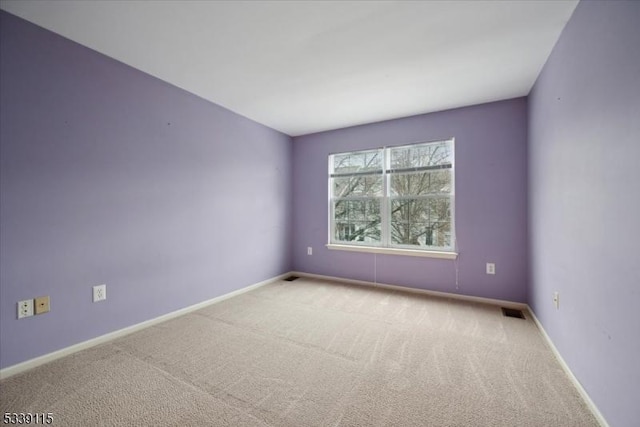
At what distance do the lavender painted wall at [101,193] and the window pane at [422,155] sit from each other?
2.24 metres

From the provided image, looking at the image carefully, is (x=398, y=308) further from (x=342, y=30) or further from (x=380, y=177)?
(x=342, y=30)

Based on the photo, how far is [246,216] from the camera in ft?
11.7

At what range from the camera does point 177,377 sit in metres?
1.69

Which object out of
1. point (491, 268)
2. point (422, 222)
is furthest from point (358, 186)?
point (491, 268)

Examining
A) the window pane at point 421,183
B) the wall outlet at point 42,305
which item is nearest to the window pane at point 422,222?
the window pane at point 421,183

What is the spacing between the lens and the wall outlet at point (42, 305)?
5.91 ft

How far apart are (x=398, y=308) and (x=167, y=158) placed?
2944 mm

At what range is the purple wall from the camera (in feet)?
3.66

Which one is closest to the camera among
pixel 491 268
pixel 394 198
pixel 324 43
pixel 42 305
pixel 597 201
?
pixel 597 201

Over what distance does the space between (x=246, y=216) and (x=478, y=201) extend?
9.76 feet

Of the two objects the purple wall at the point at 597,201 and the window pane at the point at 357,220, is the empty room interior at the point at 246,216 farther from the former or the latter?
the window pane at the point at 357,220

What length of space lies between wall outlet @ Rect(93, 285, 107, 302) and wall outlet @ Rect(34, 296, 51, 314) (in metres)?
0.27

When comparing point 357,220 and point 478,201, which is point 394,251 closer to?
point 357,220

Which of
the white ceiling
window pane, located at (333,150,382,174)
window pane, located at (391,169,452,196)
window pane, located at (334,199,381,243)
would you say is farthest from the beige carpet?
the white ceiling
